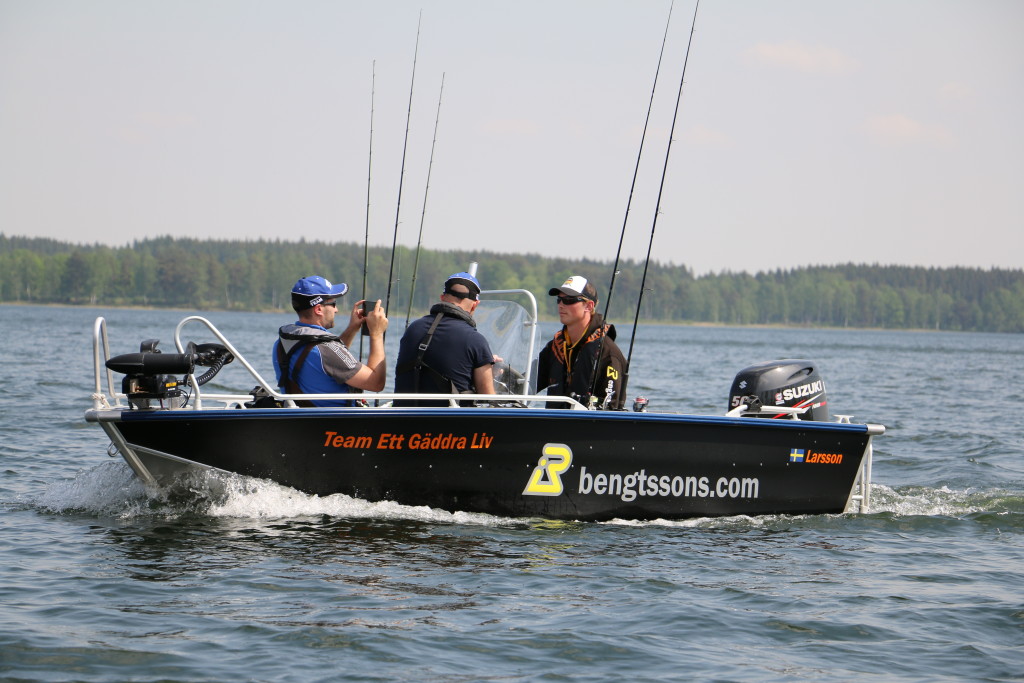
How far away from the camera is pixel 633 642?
226 inches

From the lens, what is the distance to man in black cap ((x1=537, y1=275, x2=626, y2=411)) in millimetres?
8180

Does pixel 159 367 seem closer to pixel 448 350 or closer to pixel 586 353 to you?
pixel 448 350

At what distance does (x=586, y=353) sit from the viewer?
8297 millimetres

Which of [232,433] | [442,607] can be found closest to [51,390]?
[232,433]

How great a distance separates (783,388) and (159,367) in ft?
16.1

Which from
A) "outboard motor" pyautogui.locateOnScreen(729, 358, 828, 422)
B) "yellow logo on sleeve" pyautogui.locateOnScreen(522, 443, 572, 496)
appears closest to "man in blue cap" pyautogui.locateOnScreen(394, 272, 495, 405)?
"yellow logo on sleeve" pyautogui.locateOnScreen(522, 443, 572, 496)

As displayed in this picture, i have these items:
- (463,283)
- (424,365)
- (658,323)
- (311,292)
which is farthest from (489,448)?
(658,323)

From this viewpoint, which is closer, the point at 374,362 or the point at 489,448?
the point at 374,362

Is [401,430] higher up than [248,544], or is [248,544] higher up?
[401,430]

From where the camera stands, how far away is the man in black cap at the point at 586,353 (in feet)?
26.8

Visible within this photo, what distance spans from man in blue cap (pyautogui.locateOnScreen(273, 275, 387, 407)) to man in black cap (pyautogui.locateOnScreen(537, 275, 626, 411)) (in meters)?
1.49

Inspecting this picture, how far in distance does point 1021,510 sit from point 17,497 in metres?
8.32

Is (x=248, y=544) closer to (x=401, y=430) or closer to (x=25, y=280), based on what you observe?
(x=401, y=430)

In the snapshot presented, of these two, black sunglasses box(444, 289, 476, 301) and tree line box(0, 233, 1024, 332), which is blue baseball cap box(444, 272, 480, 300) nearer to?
black sunglasses box(444, 289, 476, 301)
